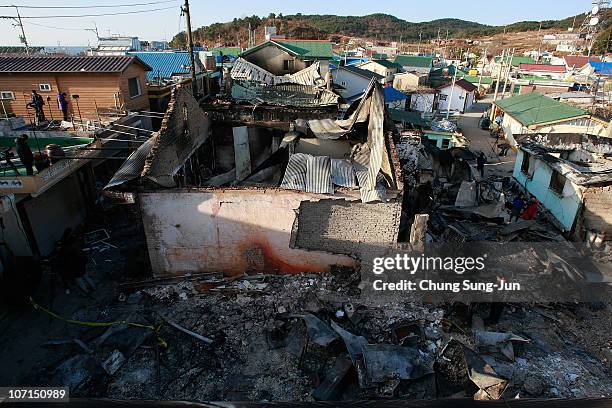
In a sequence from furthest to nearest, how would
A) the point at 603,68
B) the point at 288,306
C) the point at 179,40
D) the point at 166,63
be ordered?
the point at 179,40, the point at 603,68, the point at 166,63, the point at 288,306

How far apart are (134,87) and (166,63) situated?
475 inches

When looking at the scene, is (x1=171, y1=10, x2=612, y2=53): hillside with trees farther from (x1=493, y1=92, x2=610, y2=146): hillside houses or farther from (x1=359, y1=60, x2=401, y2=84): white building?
(x1=493, y1=92, x2=610, y2=146): hillside houses

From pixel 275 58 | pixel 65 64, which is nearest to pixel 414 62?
pixel 275 58

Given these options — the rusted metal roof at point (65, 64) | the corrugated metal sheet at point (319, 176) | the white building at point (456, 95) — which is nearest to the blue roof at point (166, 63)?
the rusted metal roof at point (65, 64)

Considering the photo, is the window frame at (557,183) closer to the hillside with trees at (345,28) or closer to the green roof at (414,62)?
the green roof at (414,62)

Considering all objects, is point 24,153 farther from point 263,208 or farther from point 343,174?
point 343,174

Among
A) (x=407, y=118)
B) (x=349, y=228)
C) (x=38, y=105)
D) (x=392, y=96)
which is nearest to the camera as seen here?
(x=349, y=228)

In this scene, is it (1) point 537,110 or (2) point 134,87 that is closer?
(2) point 134,87

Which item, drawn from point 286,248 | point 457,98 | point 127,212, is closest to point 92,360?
point 286,248

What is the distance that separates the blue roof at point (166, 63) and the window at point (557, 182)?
82.2ft

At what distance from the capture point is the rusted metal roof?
17734 millimetres

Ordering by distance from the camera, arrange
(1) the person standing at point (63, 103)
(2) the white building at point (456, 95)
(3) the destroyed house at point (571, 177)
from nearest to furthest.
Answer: (3) the destroyed house at point (571, 177) → (1) the person standing at point (63, 103) → (2) the white building at point (456, 95)

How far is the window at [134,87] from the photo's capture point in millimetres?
19125

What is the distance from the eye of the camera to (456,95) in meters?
41.6
